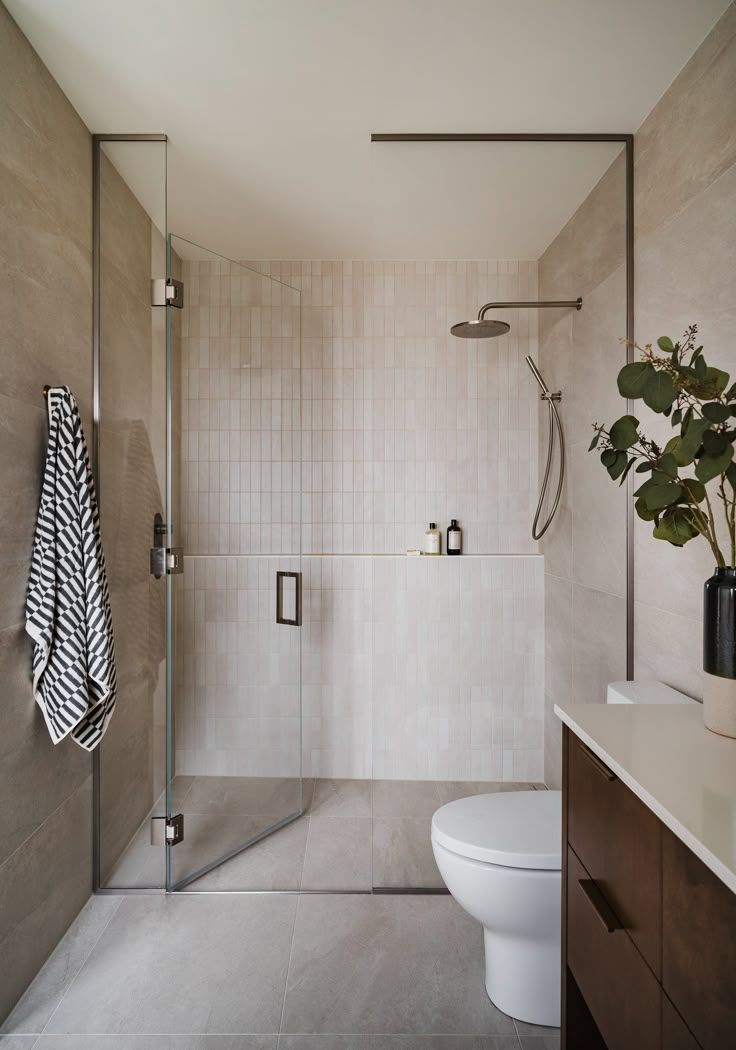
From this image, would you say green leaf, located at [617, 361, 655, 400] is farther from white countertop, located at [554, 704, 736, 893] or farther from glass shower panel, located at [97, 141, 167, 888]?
glass shower panel, located at [97, 141, 167, 888]

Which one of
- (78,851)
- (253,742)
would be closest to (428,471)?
(253,742)

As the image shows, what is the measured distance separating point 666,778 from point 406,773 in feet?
3.91

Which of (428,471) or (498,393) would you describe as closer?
(498,393)

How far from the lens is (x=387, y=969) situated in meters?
1.68

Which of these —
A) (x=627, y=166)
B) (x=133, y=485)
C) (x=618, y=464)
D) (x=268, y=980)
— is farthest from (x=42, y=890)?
(x=627, y=166)

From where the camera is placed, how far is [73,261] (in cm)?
188

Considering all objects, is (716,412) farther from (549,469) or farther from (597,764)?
(549,469)

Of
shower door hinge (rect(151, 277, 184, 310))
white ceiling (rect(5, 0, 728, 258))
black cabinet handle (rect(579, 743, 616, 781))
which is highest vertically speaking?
white ceiling (rect(5, 0, 728, 258))

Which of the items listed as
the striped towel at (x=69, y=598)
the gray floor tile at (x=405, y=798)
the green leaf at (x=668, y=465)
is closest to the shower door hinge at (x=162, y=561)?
the striped towel at (x=69, y=598)

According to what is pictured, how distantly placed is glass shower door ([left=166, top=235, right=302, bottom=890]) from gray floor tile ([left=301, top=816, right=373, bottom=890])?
12 centimetres

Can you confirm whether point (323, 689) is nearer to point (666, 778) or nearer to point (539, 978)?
point (539, 978)

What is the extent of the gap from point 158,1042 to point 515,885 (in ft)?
3.06

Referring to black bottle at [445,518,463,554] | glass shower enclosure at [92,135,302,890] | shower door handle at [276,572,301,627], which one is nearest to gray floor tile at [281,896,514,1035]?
glass shower enclosure at [92,135,302,890]

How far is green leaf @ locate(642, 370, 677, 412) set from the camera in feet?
3.72
